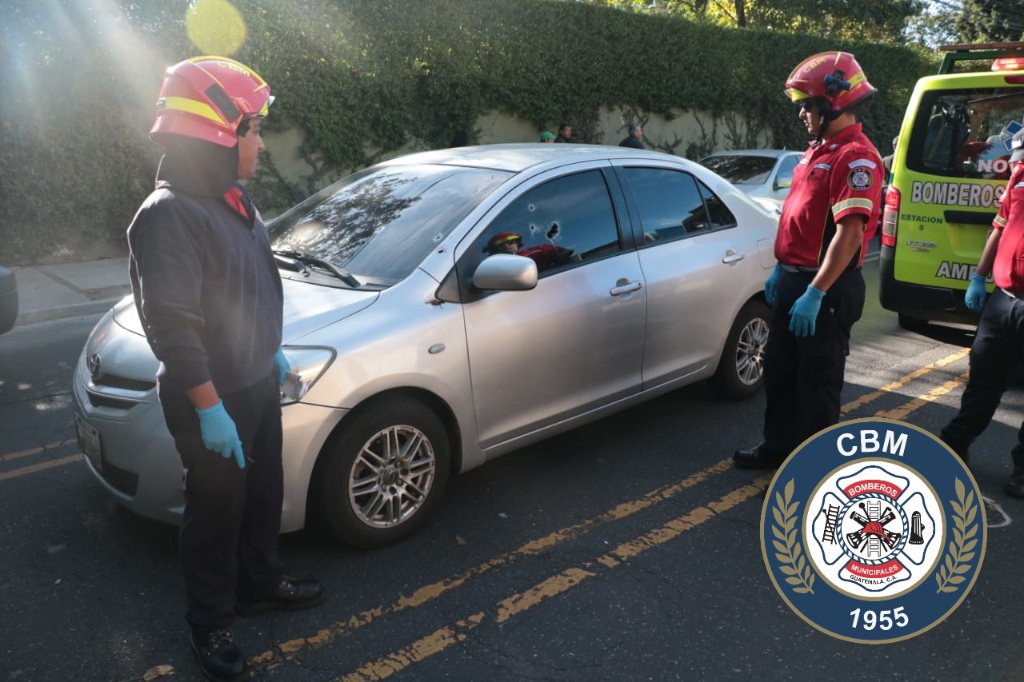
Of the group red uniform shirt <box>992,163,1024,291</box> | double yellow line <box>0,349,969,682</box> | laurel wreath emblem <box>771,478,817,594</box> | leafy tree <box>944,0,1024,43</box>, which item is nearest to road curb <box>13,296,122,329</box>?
double yellow line <box>0,349,969,682</box>

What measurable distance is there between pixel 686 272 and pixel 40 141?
8.89m

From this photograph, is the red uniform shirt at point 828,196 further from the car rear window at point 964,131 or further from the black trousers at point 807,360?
A: the car rear window at point 964,131

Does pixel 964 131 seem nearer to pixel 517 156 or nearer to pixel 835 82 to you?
pixel 835 82

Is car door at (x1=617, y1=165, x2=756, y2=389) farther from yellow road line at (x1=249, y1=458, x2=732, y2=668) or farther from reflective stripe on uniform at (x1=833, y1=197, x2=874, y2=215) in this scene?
reflective stripe on uniform at (x1=833, y1=197, x2=874, y2=215)

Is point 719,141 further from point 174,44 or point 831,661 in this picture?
point 831,661

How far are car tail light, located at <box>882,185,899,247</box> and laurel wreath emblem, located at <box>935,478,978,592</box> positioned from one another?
361 cm

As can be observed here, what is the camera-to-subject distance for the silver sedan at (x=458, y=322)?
10.7ft

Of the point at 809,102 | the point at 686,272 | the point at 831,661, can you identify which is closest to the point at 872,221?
the point at 809,102

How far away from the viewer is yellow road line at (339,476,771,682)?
287cm

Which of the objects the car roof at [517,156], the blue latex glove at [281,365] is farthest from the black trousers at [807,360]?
the blue latex glove at [281,365]

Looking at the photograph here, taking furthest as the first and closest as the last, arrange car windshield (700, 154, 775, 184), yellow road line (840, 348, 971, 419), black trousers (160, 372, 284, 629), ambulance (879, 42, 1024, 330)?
car windshield (700, 154, 775, 184), ambulance (879, 42, 1024, 330), yellow road line (840, 348, 971, 419), black trousers (160, 372, 284, 629)

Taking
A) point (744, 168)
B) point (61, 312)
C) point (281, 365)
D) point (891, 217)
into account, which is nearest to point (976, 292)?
point (891, 217)

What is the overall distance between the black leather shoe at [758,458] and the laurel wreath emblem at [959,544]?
1330 millimetres

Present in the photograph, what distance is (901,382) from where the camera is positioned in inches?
233
